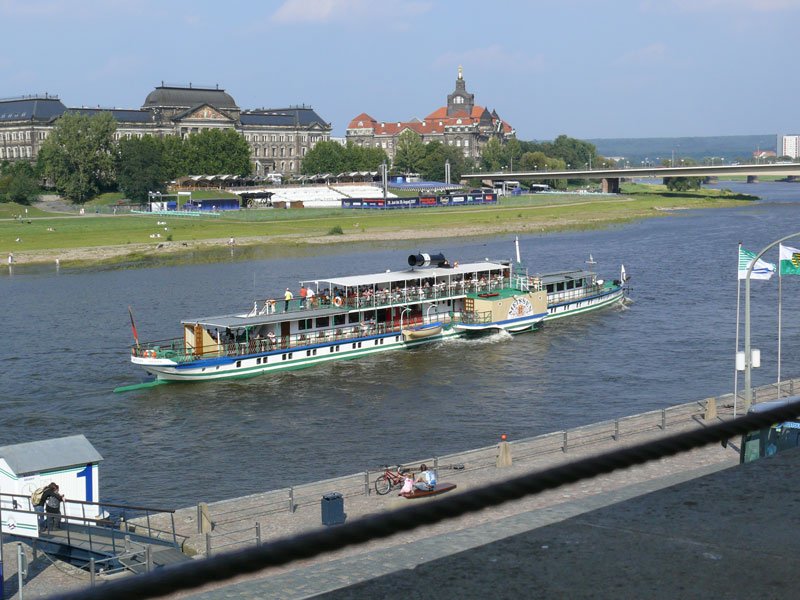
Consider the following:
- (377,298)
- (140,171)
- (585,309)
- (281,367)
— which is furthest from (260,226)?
(281,367)

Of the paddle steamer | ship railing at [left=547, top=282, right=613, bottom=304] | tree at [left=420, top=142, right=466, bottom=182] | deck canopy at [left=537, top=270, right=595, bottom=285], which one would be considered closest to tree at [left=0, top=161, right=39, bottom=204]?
tree at [left=420, top=142, right=466, bottom=182]

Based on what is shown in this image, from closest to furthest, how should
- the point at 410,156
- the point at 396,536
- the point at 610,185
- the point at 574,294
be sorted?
1. the point at 396,536
2. the point at 574,294
3. the point at 610,185
4. the point at 410,156

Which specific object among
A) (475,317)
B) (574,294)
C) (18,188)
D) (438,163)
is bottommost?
(475,317)

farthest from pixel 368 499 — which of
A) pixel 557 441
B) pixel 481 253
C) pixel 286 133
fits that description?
pixel 286 133

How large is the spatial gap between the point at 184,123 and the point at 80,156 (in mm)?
35969

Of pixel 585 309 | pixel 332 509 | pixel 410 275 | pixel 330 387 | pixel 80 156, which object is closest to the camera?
pixel 332 509

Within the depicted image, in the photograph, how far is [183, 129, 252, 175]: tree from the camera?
498 ft

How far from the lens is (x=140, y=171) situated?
138m

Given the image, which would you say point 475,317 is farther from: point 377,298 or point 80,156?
point 80,156

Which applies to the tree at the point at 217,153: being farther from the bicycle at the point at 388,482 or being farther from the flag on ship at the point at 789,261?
the bicycle at the point at 388,482

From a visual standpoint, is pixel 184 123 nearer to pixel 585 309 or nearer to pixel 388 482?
pixel 585 309

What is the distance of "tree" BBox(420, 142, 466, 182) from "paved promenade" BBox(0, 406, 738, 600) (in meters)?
167

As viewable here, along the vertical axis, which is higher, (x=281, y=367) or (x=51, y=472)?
(x=51, y=472)

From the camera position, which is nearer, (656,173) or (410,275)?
(410,275)
